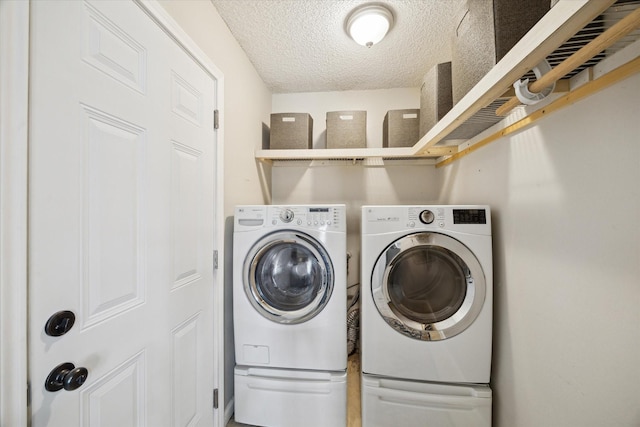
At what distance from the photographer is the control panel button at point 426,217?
1.28 meters

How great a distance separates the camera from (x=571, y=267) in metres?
0.85

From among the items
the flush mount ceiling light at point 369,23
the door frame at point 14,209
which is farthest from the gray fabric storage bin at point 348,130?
the door frame at point 14,209

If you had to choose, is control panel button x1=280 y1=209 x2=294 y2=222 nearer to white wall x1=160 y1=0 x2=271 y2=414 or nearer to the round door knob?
white wall x1=160 y1=0 x2=271 y2=414

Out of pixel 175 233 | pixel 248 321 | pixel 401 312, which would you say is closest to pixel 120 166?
pixel 175 233

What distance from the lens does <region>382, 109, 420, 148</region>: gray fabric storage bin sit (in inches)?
73.1

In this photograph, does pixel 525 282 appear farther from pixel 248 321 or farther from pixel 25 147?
pixel 25 147

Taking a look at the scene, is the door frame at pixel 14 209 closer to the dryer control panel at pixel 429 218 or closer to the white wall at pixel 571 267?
the dryer control panel at pixel 429 218

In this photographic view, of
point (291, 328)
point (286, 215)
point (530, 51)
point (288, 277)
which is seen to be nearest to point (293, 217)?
point (286, 215)

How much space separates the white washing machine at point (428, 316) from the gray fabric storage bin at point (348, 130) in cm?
80

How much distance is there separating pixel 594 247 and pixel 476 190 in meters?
0.77

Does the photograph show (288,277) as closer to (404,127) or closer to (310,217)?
(310,217)

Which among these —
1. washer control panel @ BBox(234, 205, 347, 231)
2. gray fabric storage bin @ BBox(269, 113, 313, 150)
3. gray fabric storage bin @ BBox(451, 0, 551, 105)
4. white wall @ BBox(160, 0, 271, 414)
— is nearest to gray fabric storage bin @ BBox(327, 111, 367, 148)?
gray fabric storage bin @ BBox(269, 113, 313, 150)

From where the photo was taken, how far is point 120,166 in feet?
2.41

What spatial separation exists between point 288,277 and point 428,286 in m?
0.86
